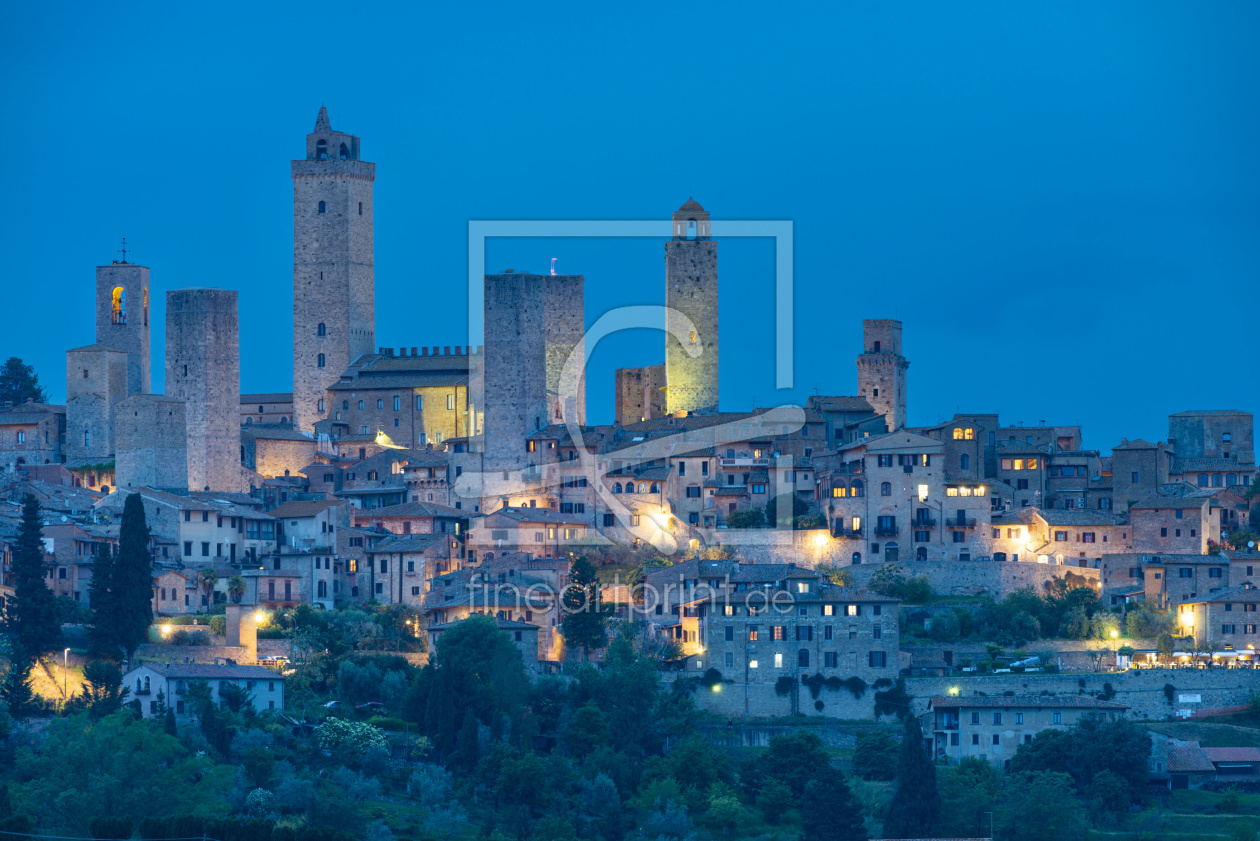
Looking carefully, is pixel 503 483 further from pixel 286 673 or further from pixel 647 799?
pixel 647 799

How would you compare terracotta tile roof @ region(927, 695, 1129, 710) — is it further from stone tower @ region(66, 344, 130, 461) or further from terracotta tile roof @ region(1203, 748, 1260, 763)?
stone tower @ region(66, 344, 130, 461)

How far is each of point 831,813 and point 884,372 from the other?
3475 cm

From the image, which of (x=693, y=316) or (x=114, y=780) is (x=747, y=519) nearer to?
(x=693, y=316)

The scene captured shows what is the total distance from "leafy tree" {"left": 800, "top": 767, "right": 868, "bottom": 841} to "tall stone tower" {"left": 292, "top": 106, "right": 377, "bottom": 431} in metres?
39.3

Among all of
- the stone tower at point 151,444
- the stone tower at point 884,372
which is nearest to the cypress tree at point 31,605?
the stone tower at point 151,444

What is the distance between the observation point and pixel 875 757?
196 feet

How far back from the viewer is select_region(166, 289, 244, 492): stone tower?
8094cm

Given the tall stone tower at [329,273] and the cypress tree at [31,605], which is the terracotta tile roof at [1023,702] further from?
the tall stone tower at [329,273]

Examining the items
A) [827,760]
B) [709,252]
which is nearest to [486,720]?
[827,760]

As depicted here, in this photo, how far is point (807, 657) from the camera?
211 ft

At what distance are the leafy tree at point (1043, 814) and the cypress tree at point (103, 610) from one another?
74.3 feet

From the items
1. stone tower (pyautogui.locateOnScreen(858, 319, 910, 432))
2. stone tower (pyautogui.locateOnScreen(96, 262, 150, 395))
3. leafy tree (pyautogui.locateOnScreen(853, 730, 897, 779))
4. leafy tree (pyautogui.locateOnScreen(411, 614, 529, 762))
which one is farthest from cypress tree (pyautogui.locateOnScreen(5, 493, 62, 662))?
stone tower (pyautogui.locateOnScreen(858, 319, 910, 432))

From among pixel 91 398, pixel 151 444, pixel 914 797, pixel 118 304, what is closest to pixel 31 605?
pixel 151 444

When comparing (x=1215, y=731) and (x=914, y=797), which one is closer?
(x=914, y=797)
